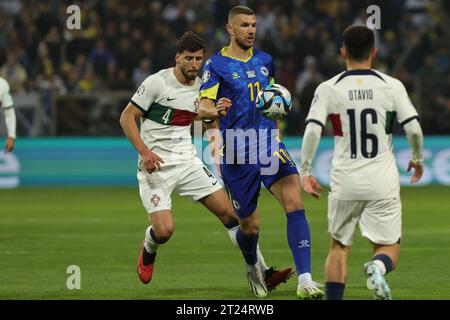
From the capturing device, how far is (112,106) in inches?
862

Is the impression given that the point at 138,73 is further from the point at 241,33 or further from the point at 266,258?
the point at 241,33

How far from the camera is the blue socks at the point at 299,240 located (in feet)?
30.4

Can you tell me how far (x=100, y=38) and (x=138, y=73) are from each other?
1415 mm

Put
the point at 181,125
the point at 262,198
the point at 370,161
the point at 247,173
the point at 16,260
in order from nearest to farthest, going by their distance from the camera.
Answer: the point at 370,161, the point at 247,173, the point at 181,125, the point at 16,260, the point at 262,198

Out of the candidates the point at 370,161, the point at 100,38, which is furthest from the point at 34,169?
the point at 370,161

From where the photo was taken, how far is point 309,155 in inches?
309

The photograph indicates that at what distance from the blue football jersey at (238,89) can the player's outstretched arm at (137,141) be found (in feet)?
2.15

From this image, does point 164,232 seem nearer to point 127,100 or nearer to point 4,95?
point 4,95

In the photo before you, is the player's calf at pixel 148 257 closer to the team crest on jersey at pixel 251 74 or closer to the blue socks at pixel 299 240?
the blue socks at pixel 299 240

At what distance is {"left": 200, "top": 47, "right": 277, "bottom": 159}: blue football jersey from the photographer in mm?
9773

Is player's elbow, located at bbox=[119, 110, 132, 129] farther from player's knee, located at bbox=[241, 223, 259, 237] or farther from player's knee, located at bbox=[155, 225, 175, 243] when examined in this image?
player's knee, located at bbox=[241, 223, 259, 237]

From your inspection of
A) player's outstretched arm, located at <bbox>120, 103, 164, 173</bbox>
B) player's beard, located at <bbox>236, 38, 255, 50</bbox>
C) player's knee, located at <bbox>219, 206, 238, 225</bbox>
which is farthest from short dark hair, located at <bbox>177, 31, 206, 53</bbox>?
player's knee, located at <bbox>219, 206, 238, 225</bbox>

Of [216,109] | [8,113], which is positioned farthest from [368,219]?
[8,113]

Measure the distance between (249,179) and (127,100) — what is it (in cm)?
1221
